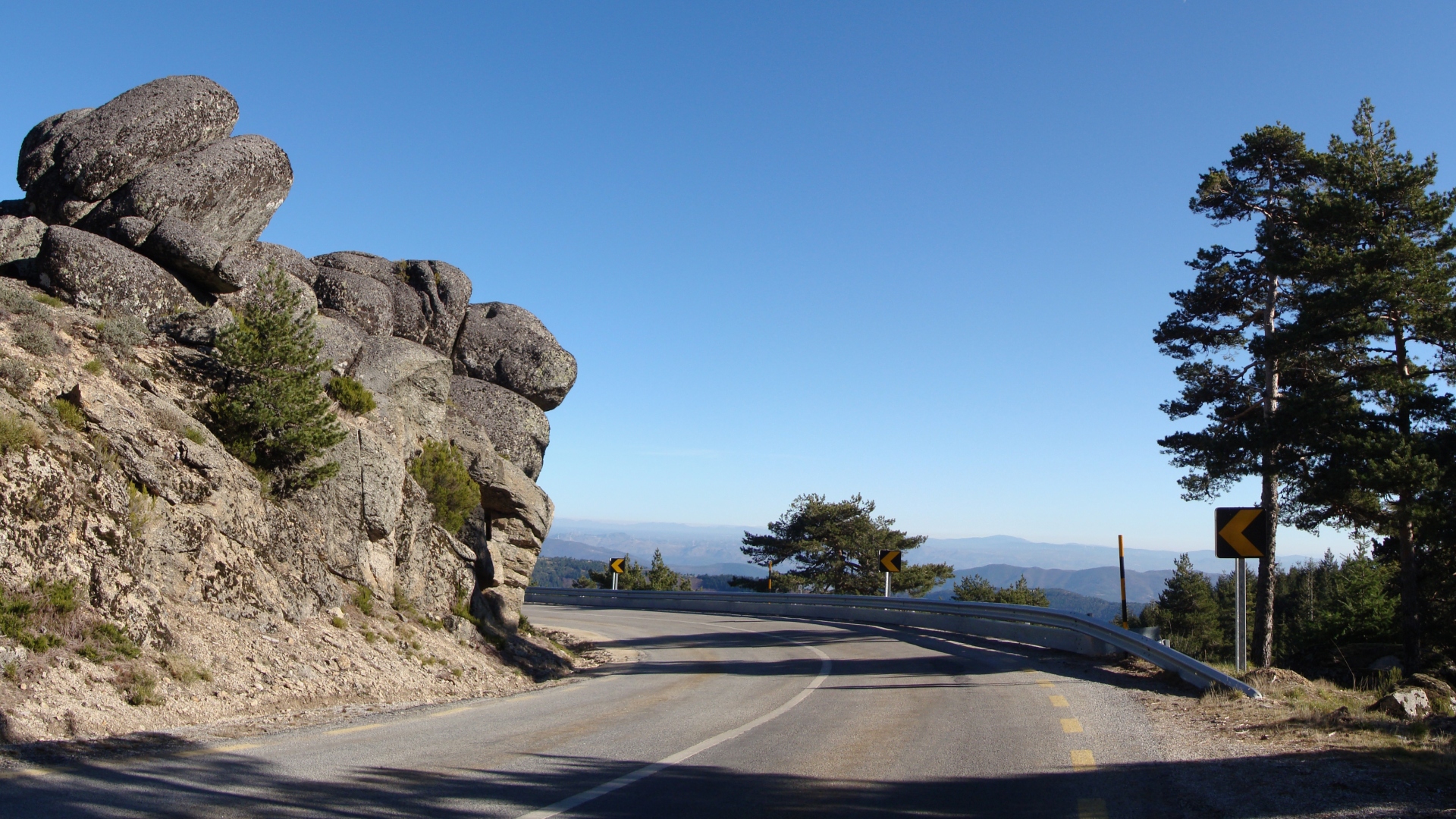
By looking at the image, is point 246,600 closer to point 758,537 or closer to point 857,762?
point 857,762

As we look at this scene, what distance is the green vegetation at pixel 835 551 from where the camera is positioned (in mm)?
48062

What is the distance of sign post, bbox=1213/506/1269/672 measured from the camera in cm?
1116

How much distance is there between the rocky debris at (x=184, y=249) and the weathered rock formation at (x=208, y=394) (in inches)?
1.6

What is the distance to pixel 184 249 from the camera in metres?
15.0

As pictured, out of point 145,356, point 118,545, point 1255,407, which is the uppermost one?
point 1255,407

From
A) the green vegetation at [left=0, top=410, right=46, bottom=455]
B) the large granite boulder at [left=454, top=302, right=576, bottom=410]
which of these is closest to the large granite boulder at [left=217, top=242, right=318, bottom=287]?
the large granite boulder at [left=454, top=302, right=576, bottom=410]

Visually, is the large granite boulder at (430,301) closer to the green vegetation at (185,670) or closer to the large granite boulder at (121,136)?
the large granite boulder at (121,136)

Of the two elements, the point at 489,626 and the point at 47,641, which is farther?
the point at 489,626

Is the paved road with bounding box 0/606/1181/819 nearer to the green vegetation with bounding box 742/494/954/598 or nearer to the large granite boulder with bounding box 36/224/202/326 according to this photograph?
the large granite boulder with bounding box 36/224/202/326

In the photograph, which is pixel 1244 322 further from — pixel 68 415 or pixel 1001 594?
pixel 1001 594

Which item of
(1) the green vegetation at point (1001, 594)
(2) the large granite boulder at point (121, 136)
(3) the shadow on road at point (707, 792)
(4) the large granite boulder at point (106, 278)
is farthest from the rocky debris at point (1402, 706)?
(1) the green vegetation at point (1001, 594)

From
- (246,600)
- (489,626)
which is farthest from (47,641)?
(489,626)

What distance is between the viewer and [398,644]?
12.7 metres

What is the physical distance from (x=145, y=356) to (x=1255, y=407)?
25.9 meters
